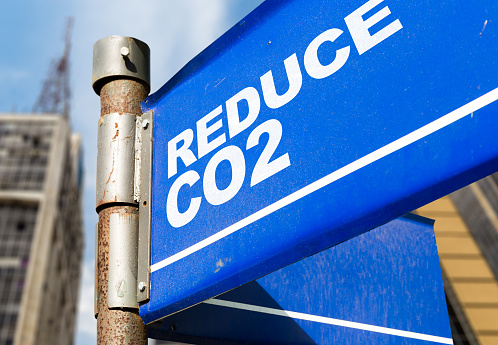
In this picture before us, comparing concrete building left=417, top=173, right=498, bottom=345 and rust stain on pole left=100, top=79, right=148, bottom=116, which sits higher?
concrete building left=417, top=173, right=498, bottom=345

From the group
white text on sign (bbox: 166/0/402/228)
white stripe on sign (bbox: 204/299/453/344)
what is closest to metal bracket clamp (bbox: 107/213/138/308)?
white text on sign (bbox: 166/0/402/228)

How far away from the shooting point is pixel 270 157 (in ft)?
4.85

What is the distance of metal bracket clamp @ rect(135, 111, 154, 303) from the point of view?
63.6 inches

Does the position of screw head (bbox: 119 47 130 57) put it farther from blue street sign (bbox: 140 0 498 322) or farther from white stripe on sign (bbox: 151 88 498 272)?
white stripe on sign (bbox: 151 88 498 272)

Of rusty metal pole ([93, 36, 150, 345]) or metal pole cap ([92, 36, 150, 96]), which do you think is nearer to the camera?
rusty metal pole ([93, 36, 150, 345])

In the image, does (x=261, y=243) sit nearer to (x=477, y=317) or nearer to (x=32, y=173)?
(x=477, y=317)

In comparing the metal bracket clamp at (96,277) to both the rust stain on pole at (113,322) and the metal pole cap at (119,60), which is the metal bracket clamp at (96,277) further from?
the metal pole cap at (119,60)

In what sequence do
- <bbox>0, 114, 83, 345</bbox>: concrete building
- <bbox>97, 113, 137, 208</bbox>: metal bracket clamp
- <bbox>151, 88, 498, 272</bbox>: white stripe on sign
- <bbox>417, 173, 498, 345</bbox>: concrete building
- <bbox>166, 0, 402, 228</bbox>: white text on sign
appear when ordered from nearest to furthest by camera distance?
<bbox>151, 88, 498, 272</bbox>: white stripe on sign → <bbox>166, 0, 402, 228</bbox>: white text on sign → <bbox>97, 113, 137, 208</bbox>: metal bracket clamp → <bbox>417, 173, 498, 345</bbox>: concrete building → <bbox>0, 114, 83, 345</bbox>: concrete building

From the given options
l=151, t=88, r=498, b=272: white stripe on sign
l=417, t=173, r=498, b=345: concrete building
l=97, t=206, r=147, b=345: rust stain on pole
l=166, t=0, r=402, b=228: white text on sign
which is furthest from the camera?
l=417, t=173, r=498, b=345: concrete building

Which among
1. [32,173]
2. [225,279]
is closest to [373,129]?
[225,279]

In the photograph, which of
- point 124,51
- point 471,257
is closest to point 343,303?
point 124,51

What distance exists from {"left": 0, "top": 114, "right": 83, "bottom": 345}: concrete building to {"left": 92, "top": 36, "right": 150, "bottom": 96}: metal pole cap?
48766 mm

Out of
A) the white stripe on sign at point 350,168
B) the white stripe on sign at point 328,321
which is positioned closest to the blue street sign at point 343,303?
the white stripe on sign at point 328,321

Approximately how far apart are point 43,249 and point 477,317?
3358 cm
